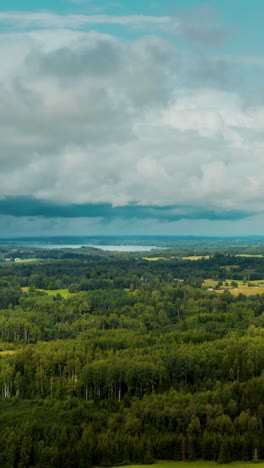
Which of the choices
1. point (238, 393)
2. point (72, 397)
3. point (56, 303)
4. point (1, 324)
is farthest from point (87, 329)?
point (238, 393)

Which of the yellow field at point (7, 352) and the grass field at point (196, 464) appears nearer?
the grass field at point (196, 464)

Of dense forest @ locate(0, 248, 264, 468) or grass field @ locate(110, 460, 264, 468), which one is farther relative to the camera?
dense forest @ locate(0, 248, 264, 468)

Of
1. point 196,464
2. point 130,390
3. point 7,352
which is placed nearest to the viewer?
point 196,464

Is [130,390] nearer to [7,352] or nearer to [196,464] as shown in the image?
[196,464]

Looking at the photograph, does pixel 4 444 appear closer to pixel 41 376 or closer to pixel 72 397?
pixel 72 397

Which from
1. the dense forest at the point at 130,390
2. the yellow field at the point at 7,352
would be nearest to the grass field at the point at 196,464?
the dense forest at the point at 130,390

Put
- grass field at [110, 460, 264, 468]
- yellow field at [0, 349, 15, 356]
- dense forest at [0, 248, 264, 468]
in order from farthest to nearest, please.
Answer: yellow field at [0, 349, 15, 356], dense forest at [0, 248, 264, 468], grass field at [110, 460, 264, 468]

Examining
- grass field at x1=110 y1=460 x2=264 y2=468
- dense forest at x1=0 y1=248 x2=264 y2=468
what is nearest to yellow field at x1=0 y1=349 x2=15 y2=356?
dense forest at x1=0 y1=248 x2=264 y2=468

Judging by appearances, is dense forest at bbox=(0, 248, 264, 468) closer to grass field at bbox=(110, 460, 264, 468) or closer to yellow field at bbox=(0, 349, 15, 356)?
grass field at bbox=(110, 460, 264, 468)

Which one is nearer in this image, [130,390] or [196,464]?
[196,464]

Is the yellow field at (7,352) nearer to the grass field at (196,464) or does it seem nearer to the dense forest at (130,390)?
the dense forest at (130,390)

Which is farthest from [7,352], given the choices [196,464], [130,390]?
[196,464]
